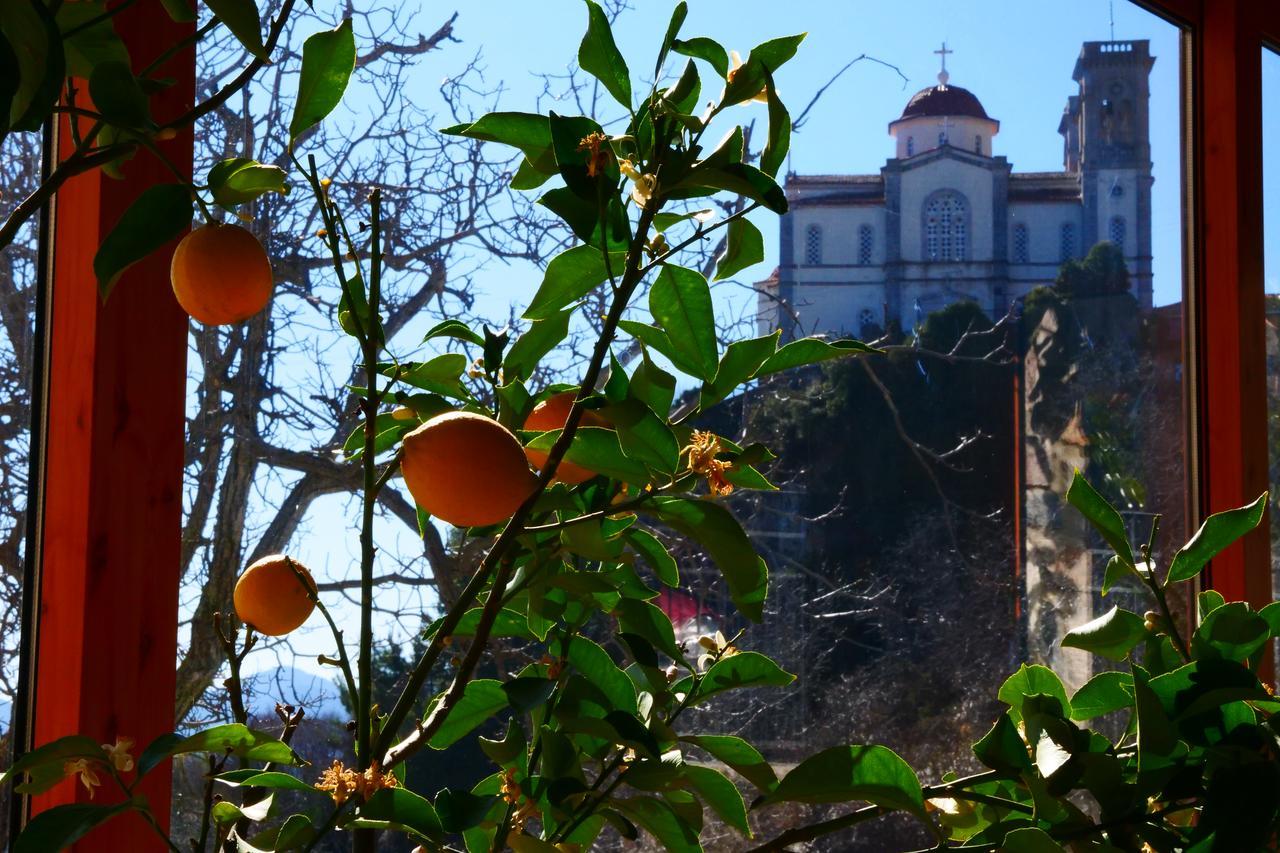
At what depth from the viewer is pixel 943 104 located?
1784 mm

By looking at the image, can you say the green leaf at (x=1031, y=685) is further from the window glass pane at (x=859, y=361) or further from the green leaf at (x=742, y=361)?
the window glass pane at (x=859, y=361)

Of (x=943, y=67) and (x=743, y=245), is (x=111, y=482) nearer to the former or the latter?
(x=743, y=245)

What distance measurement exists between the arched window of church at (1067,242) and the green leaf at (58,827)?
5.78 ft

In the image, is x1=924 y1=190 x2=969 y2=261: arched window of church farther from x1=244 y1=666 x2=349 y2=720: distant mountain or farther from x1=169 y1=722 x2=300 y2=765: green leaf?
x1=169 y1=722 x2=300 y2=765: green leaf

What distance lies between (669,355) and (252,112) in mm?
880

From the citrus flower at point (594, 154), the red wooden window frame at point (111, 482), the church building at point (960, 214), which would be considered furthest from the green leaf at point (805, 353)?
the church building at point (960, 214)

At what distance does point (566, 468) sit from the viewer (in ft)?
1.67

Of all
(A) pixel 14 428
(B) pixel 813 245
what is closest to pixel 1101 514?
(A) pixel 14 428

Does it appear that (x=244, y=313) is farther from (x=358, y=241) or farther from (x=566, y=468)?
(x=358, y=241)

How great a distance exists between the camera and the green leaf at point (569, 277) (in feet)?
1.72

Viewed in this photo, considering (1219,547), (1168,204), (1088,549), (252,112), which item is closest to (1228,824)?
(1219,547)

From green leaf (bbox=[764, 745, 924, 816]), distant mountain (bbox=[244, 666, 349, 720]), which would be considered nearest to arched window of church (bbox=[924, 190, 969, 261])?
distant mountain (bbox=[244, 666, 349, 720])

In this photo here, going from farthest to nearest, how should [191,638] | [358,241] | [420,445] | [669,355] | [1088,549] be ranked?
[1088,549] → [358,241] → [191,638] → [669,355] → [420,445]

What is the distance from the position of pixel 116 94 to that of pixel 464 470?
182 mm
